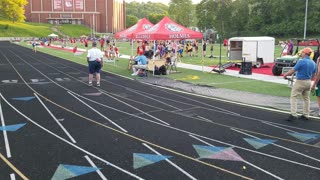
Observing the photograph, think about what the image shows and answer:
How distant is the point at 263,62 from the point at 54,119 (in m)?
17.5

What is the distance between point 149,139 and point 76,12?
123209mm

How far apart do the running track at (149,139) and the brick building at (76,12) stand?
374ft

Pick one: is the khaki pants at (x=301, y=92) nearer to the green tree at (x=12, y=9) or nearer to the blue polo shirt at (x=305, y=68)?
the blue polo shirt at (x=305, y=68)

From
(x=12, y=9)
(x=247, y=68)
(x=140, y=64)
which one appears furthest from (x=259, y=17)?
(x=12, y=9)

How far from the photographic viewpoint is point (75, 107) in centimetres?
1127

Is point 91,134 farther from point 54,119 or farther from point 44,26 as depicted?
point 44,26

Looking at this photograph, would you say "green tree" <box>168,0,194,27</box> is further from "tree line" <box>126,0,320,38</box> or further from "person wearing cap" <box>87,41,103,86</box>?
"person wearing cap" <box>87,41,103,86</box>

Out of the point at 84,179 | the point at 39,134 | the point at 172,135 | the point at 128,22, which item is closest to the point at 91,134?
the point at 39,134

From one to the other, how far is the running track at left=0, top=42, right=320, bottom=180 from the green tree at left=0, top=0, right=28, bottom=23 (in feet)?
332

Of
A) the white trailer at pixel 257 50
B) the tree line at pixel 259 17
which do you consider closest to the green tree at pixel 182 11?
the tree line at pixel 259 17

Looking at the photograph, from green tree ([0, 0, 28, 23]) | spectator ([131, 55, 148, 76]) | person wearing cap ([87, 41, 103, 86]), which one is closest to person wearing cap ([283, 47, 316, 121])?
person wearing cap ([87, 41, 103, 86])

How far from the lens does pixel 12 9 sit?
105 metres

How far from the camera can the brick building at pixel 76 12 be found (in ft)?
400

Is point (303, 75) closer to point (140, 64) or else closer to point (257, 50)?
point (140, 64)
